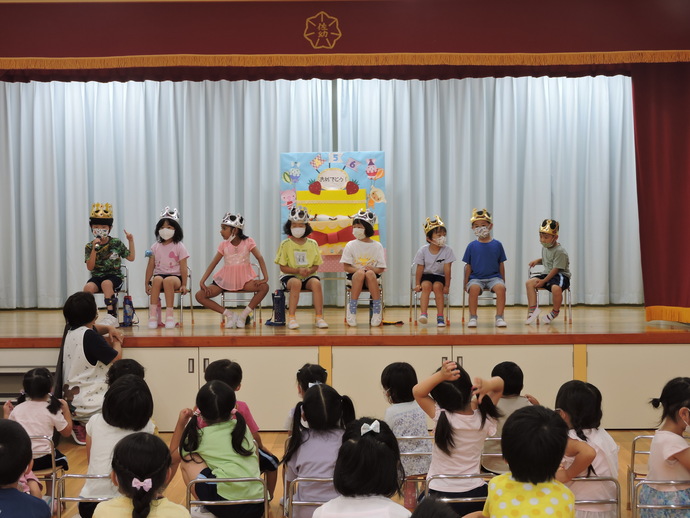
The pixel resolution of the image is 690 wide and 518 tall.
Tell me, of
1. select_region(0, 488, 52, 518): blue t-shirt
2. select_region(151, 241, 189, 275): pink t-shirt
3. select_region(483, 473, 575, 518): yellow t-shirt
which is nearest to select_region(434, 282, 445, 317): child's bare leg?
select_region(151, 241, 189, 275): pink t-shirt

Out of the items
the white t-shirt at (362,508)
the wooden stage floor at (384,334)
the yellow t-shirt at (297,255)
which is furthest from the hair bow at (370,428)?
the yellow t-shirt at (297,255)

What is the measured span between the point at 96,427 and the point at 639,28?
16.1 ft

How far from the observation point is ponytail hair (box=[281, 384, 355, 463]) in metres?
3.36

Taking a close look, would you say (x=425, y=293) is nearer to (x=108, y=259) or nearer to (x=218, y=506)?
(x=108, y=259)

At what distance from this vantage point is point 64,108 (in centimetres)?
951

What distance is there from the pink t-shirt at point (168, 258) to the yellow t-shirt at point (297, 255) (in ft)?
2.73

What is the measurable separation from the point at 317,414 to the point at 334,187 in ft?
19.7

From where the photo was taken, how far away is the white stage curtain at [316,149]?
9414mm

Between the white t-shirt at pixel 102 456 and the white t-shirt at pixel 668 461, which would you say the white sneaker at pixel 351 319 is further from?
the white t-shirt at pixel 668 461

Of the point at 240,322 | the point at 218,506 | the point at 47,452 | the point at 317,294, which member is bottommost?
the point at 218,506

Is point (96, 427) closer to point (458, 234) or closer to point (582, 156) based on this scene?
point (458, 234)

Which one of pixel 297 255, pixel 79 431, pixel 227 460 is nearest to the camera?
pixel 227 460

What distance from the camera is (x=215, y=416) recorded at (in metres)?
3.39

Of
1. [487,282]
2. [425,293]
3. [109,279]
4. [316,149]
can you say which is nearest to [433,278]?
[425,293]
